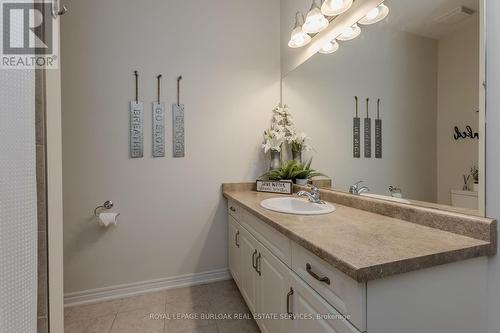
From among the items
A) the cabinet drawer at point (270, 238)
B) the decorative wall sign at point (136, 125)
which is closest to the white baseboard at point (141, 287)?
the cabinet drawer at point (270, 238)

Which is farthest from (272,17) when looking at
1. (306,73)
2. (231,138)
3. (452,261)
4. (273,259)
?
(452,261)

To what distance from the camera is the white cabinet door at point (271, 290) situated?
1088mm

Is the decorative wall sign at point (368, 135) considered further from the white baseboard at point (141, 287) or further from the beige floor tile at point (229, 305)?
the white baseboard at point (141, 287)

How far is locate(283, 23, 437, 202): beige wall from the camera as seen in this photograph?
3.68 ft

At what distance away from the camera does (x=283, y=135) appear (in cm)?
213

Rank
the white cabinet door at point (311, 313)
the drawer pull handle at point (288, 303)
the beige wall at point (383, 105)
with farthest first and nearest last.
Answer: the beige wall at point (383, 105)
the drawer pull handle at point (288, 303)
the white cabinet door at point (311, 313)

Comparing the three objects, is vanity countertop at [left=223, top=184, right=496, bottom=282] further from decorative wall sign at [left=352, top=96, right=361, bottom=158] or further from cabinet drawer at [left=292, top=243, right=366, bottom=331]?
decorative wall sign at [left=352, top=96, right=361, bottom=158]

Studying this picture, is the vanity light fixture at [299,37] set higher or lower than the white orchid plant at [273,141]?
higher

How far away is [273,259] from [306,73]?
1.51 metres

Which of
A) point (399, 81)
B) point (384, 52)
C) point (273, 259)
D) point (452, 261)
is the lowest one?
point (273, 259)

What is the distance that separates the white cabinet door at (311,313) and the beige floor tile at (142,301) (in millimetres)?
1247

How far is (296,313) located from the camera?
3.22ft

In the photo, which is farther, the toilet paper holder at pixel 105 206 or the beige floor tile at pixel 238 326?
the toilet paper holder at pixel 105 206

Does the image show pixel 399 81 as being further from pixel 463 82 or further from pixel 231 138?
pixel 231 138
